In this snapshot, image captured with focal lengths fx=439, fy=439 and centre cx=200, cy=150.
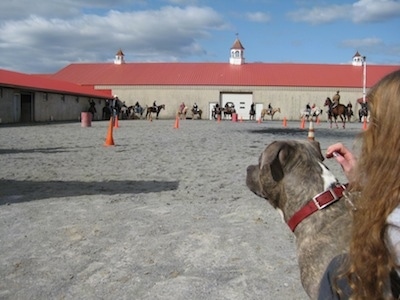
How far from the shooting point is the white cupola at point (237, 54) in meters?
59.8

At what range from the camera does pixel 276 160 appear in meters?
2.48

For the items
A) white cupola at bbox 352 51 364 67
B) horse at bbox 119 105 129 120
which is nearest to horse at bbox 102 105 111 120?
horse at bbox 119 105 129 120

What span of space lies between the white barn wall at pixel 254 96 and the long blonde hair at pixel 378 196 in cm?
5195

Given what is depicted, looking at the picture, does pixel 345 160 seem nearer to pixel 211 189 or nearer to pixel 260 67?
pixel 211 189

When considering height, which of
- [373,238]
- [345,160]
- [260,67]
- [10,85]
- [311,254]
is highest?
[260,67]

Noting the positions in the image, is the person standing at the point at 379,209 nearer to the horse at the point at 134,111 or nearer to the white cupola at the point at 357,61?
the horse at the point at 134,111

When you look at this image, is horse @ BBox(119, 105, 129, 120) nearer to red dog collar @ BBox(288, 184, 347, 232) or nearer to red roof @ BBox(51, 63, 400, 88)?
red roof @ BBox(51, 63, 400, 88)

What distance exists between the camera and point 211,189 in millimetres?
7250

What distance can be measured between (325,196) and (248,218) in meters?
3.37

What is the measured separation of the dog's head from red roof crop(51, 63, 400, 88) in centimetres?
5211

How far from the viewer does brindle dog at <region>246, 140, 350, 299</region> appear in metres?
2.15

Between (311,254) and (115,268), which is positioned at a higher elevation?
(311,254)

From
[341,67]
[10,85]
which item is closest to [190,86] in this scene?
[341,67]

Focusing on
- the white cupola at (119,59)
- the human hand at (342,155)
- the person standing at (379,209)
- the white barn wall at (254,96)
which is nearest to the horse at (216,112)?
the white barn wall at (254,96)
